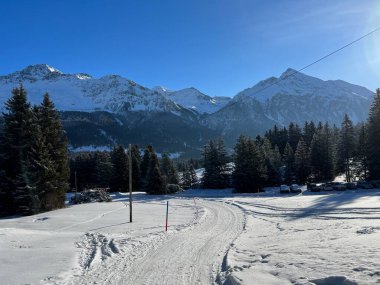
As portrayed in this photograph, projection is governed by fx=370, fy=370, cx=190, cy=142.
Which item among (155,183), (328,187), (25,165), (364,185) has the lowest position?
(328,187)

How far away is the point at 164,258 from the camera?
14.3m

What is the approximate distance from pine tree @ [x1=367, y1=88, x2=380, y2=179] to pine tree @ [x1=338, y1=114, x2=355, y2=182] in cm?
1295

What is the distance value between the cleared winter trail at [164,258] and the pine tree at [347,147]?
51281 millimetres

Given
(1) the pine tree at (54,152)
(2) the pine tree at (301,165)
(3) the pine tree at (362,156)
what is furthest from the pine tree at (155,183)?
(3) the pine tree at (362,156)

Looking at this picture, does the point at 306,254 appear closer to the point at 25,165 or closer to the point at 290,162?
the point at 25,165

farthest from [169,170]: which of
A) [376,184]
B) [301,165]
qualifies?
[376,184]

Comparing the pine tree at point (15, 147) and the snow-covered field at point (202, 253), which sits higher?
the pine tree at point (15, 147)

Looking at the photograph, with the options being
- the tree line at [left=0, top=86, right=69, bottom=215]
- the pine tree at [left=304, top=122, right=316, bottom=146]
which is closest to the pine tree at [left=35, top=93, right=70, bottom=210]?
the tree line at [left=0, top=86, right=69, bottom=215]

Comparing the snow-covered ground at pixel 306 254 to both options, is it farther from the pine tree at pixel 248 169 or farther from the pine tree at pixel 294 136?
the pine tree at pixel 294 136

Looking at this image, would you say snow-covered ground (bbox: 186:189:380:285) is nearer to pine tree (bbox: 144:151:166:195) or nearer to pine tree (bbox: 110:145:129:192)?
pine tree (bbox: 144:151:166:195)

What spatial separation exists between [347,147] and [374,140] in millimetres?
15272

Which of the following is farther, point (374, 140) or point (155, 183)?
point (155, 183)

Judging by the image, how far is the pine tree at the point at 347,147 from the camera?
66.3 meters

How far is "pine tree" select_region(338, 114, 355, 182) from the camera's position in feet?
218
